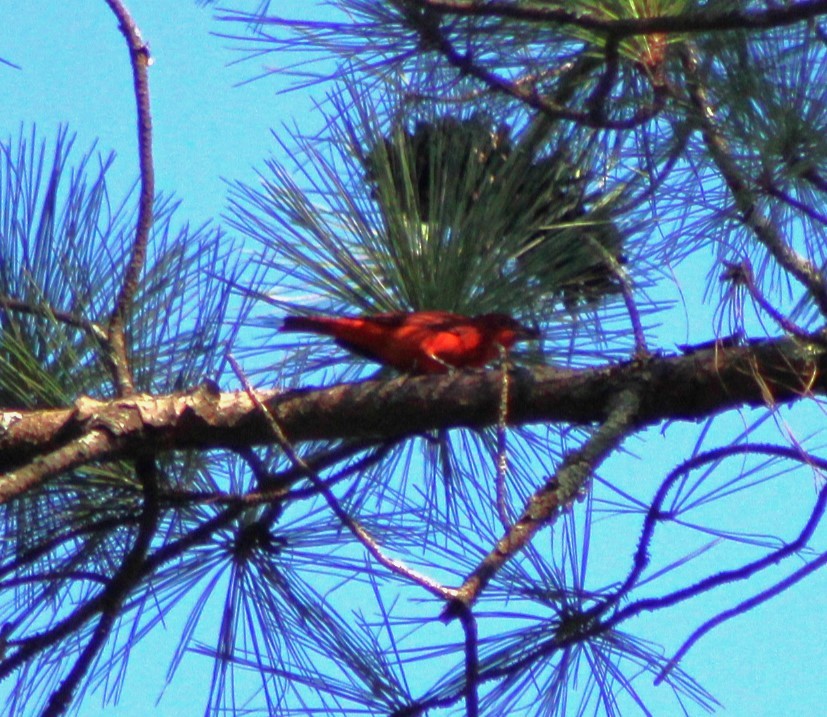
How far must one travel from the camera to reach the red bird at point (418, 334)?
2510mm

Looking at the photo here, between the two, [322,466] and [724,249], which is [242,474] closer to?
[322,466]

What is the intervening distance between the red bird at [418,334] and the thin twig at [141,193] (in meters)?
0.38

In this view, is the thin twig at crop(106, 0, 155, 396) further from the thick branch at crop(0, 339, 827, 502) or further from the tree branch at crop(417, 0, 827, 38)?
the tree branch at crop(417, 0, 827, 38)

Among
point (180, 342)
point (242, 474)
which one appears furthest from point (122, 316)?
point (242, 474)

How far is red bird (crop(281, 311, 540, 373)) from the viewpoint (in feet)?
8.23

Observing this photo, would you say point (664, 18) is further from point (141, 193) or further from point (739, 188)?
point (141, 193)

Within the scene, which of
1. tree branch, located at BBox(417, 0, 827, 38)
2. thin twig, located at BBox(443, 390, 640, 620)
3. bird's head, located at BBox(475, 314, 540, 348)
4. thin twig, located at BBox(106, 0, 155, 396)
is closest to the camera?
thin twig, located at BBox(443, 390, 640, 620)

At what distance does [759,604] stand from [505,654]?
1.76 feet

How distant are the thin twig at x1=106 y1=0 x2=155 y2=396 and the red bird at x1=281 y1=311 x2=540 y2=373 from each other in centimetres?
38

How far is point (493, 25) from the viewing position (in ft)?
7.72

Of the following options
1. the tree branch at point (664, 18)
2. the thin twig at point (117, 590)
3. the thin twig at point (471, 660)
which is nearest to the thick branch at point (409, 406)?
the thin twig at point (117, 590)

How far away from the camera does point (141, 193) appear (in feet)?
7.67

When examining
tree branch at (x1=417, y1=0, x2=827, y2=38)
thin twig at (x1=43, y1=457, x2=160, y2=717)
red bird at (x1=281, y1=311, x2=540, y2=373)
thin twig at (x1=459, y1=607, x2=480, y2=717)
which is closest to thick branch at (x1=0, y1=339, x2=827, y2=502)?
thin twig at (x1=43, y1=457, x2=160, y2=717)

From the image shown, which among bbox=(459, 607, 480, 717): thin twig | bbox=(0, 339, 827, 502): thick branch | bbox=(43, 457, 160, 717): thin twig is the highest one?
bbox=(0, 339, 827, 502): thick branch
